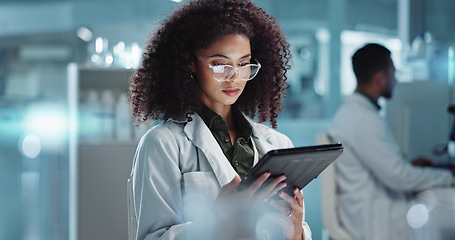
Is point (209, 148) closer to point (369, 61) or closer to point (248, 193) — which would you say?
point (248, 193)

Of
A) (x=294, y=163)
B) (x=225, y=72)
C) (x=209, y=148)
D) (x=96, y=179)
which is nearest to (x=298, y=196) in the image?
(x=294, y=163)

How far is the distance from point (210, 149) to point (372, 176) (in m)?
1.27

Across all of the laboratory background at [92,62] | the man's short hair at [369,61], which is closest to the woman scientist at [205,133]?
the man's short hair at [369,61]

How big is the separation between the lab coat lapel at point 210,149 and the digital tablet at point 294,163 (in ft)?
0.52

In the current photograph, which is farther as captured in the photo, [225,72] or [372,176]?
[372,176]

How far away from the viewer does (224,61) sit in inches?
49.3

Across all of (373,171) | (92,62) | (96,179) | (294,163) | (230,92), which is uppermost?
(92,62)

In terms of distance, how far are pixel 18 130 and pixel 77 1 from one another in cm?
124

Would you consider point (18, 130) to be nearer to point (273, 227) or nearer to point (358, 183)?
point (358, 183)

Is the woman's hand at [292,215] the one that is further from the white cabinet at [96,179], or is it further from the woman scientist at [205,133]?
the white cabinet at [96,179]

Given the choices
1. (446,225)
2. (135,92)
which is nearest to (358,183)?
(135,92)

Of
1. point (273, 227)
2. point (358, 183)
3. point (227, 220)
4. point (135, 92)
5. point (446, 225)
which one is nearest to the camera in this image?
point (446, 225)

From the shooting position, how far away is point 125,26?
170 inches

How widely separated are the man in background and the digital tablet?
108 centimetres
